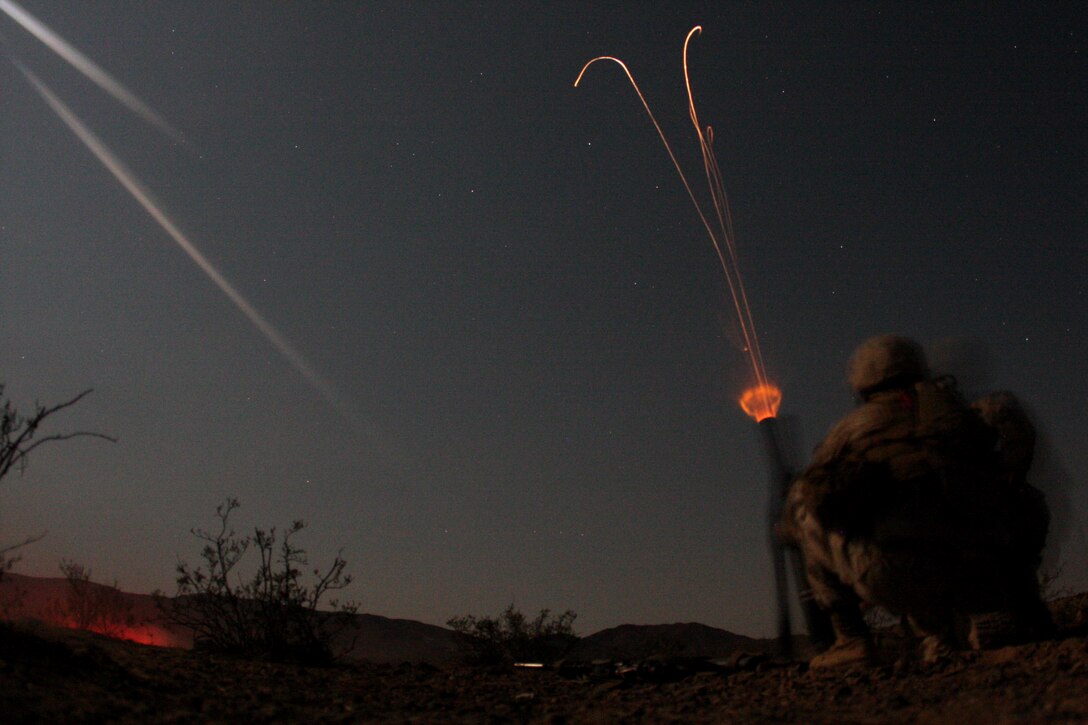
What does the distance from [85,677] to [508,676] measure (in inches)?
210

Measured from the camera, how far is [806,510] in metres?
7.64

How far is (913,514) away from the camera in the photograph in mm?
7133

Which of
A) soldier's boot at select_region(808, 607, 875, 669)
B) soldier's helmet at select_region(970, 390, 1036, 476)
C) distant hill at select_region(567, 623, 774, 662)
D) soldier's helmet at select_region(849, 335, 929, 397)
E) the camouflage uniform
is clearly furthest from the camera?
distant hill at select_region(567, 623, 774, 662)

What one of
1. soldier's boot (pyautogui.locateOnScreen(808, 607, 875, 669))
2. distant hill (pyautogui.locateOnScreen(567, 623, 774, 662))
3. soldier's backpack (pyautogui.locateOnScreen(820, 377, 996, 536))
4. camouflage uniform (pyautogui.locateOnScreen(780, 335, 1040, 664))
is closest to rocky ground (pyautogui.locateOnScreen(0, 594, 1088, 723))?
soldier's boot (pyautogui.locateOnScreen(808, 607, 875, 669))

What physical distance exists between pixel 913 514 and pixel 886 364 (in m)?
1.45

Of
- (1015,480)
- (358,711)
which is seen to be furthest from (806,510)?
(358,711)

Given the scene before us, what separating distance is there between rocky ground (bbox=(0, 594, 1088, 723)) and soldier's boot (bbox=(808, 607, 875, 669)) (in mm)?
155

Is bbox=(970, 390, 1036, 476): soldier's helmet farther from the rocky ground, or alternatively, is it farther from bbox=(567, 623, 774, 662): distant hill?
bbox=(567, 623, 774, 662): distant hill

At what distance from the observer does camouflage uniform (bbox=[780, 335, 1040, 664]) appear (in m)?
7.05

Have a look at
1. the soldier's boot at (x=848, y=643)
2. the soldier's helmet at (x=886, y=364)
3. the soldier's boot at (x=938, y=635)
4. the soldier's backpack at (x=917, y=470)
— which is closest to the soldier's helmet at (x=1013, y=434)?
the soldier's backpack at (x=917, y=470)

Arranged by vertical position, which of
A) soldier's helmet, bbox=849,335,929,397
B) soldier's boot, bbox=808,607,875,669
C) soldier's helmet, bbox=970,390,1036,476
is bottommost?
soldier's boot, bbox=808,607,875,669

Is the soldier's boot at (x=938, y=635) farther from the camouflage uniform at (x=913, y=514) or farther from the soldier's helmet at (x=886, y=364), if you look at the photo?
the soldier's helmet at (x=886, y=364)

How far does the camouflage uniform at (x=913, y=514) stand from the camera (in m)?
7.05

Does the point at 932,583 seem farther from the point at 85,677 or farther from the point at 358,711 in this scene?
the point at 85,677
